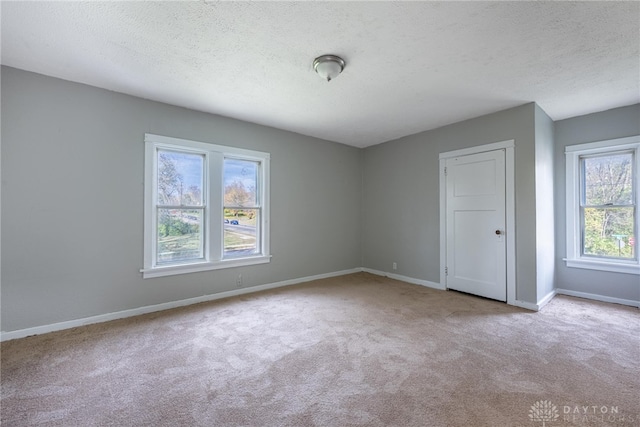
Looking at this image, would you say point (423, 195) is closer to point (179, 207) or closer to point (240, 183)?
point (240, 183)

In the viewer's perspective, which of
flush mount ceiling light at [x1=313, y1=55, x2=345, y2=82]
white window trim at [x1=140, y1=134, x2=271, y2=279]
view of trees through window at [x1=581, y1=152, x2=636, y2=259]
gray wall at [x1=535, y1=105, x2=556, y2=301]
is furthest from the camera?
view of trees through window at [x1=581, y1=152, x2=636, y2=259]

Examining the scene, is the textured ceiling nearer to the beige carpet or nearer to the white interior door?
the white interior door

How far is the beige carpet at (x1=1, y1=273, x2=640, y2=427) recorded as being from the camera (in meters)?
1.60

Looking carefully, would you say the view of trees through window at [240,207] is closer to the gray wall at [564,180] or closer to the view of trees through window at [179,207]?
the view of trees through window at [179,207]

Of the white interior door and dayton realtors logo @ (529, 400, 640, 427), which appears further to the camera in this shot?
the white interior door

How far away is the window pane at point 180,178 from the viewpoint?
3.41 meters

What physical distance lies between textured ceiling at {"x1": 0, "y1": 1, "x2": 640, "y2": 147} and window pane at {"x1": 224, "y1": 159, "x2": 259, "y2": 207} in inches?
34.5

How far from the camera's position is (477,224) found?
382 cm

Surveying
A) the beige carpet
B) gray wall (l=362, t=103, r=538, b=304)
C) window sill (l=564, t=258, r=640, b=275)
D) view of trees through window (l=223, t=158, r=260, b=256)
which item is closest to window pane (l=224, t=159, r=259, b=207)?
view of trees through window (l=223, t=158, r=260, b=256)

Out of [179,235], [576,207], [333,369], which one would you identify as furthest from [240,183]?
[576,207]

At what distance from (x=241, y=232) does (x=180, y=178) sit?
1.11 m

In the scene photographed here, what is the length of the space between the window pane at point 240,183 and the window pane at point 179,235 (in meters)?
0.51

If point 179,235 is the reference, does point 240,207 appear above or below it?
above

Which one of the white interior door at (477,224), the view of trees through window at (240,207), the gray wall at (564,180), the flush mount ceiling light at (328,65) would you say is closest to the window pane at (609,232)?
the gray wall at (564,180)
